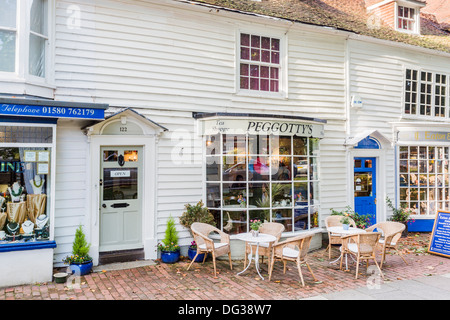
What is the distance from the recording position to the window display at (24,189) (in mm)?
6801

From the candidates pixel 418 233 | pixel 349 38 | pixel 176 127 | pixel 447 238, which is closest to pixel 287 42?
pixel 349 38

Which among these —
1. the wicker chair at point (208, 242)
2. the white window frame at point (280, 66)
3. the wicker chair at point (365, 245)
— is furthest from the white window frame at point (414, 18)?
the wicker chair at point (208, 242)

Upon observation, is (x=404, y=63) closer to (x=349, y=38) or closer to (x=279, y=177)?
(x=349, y=38)

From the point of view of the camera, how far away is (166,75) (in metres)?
8.48

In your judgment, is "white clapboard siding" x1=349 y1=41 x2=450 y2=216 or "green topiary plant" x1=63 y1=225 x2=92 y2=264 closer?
"green topiary plant" x1=63 y1=225 x2=92 y2=264

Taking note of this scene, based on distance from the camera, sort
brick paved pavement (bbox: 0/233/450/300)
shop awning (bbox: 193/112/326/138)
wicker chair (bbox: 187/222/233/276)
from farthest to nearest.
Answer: shop awning (bbox: 193/112/326/138) < wicker chair (bbox: 187/222/233/276) < brick paved pavement (bbox: 0/233/450/300)

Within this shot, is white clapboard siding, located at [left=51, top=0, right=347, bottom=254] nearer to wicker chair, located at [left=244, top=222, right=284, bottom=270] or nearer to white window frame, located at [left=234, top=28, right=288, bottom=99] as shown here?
white window frame, located at [left=234, top=28, right=288, bottom=99]

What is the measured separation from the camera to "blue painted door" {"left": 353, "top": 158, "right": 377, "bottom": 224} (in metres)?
11.0

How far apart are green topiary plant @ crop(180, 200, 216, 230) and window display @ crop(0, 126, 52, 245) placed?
2.91m

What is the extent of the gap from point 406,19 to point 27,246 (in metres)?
13.9

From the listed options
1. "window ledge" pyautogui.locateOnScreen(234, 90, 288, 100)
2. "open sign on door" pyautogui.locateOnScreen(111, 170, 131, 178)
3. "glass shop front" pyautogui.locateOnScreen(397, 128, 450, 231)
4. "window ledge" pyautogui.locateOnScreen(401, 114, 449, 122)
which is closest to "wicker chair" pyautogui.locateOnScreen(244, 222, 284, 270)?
"open sign on door" pyautogui.locateOnScreen(111, 170, 131, 178)

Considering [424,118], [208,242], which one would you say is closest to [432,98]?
[424,118]

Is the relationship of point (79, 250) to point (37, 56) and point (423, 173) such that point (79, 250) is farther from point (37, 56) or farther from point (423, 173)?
point (423, 173)

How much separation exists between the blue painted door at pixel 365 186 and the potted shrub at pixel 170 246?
19.6ft
